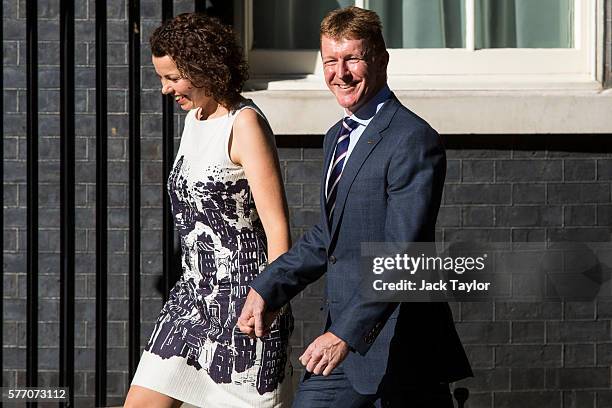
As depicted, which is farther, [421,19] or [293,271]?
[421,19]

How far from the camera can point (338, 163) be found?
3629mm

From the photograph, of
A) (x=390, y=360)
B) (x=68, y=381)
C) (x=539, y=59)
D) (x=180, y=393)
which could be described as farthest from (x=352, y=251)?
(x=539, y=59)

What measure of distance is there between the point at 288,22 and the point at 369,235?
10.9 feet

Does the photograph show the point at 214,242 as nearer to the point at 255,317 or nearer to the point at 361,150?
the point at 255,317

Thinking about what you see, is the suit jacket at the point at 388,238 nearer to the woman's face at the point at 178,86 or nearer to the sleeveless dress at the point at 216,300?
the sleeveless dress at the point at 216,300

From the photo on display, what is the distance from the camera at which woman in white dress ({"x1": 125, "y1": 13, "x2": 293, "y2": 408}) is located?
4.00 metres

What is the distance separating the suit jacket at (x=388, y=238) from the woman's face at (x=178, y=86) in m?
0.68

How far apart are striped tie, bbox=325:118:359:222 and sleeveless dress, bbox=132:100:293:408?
1.47 ft

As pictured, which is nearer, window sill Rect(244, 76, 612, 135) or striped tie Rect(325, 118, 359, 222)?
striped tie Rect(325, 118, 359, 222)

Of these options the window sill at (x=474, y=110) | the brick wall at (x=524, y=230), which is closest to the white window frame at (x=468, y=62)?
the window sill at (x=474, y=110)

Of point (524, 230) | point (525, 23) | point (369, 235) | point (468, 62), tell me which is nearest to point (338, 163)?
point (369, 235)

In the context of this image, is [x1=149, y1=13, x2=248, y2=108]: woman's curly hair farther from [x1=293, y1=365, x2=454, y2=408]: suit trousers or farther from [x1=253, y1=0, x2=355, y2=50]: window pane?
[x1=253, y1=0, x2=355, y2=50]: window pane

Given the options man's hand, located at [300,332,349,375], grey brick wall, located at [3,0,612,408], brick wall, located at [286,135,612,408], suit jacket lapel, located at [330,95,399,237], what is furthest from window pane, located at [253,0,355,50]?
man's hand, located at [300,332,349,375]

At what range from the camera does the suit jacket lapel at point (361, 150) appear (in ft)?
11.4
